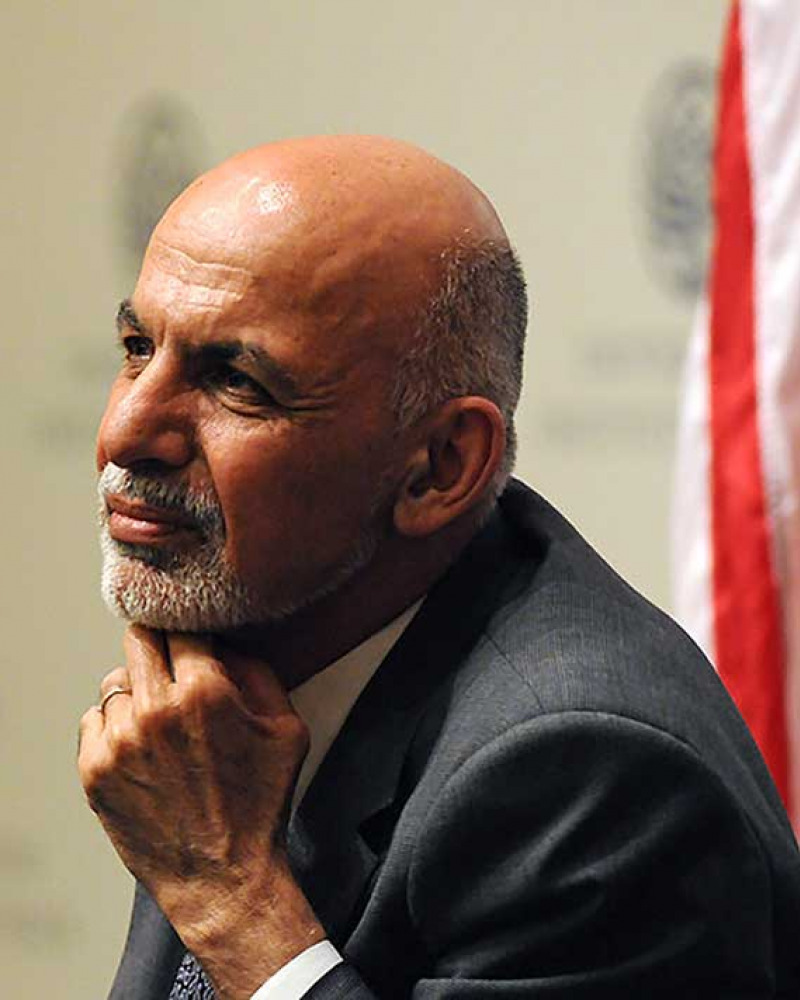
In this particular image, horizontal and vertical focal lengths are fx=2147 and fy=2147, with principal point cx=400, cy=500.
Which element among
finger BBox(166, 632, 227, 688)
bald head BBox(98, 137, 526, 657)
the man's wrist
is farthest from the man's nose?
the man's wrist

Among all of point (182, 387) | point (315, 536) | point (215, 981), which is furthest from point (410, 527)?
point (215, 981)

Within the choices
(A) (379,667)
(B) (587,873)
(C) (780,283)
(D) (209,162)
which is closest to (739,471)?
(C) (780,283)

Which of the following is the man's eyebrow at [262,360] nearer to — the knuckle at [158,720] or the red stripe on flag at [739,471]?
the knuckle at [158,720]

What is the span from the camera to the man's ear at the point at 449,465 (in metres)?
1.59

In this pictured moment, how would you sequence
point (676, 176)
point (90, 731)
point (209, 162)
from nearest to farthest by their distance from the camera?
1. point (90, 731)
2. point (676, 176)
3. point (209, 162)

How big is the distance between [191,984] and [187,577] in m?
0.35

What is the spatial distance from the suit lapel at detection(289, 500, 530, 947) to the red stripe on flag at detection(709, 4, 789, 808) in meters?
1.01

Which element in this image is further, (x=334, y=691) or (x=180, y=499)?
(x=334, y=691)

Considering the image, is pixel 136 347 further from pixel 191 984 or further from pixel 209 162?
pixel 209 162

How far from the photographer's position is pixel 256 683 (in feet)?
5.30

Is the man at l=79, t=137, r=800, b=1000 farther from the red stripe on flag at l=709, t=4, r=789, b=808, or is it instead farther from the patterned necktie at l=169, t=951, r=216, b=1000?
the red stripe on flag at l=709, t=4, r=789, b=808

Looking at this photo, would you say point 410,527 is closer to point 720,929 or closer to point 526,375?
point 720,929

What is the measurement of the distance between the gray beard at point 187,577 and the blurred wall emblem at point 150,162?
2440mm

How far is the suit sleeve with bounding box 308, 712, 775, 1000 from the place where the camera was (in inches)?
55.3
